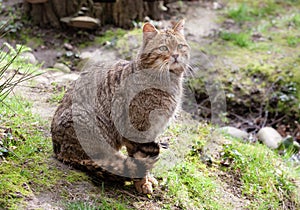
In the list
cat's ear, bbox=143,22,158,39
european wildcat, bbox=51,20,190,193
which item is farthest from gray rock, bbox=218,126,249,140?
cat's ear, bbox=143,22,158,39

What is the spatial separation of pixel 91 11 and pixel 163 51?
13.1ft

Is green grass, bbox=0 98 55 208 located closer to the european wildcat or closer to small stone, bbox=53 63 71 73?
the european wildcat

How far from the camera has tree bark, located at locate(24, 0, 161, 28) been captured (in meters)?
6.83

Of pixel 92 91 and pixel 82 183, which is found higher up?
pixel 92 91

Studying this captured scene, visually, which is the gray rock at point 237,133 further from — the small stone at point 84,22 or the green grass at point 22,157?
the small stone at point 84,22

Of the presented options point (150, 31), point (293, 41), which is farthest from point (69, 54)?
point (293, 41)

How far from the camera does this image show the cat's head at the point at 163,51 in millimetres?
3262

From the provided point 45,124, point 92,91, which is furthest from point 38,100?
point 92,91

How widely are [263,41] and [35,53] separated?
12.5 feet

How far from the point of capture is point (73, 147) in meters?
3.36

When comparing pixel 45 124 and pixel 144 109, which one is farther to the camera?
pixel 45 124

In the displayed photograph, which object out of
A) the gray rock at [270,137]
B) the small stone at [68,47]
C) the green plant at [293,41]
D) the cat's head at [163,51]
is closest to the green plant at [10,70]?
the cat's head at [163,51]

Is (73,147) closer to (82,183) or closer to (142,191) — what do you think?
(82,183)

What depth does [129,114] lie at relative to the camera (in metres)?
3.31
